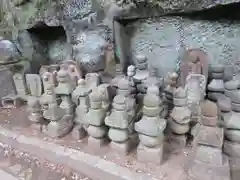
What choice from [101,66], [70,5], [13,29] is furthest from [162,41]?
[13,29]

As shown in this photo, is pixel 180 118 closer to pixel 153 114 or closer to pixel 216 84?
pixel 153 114

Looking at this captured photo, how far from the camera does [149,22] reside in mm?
A: 1549

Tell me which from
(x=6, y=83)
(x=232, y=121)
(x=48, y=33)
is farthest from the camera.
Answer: (x=48, y=33)

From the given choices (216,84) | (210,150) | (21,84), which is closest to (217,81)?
(216,84)

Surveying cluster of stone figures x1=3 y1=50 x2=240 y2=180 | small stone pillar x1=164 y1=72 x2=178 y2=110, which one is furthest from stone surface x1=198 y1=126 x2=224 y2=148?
small stone pillar x1=164 y1=72 x2=178 y2=110

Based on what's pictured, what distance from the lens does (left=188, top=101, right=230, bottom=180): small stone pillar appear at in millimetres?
729

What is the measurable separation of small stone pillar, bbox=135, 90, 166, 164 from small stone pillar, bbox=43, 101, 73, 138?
0.43 m

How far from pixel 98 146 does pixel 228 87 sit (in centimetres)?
57

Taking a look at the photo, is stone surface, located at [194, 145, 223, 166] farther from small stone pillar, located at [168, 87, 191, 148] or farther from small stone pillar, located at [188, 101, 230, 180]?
small stone pillar, located at [168, 87, 191, 148]

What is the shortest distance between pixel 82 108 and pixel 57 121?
16 centimetres

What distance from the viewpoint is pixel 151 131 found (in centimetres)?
80

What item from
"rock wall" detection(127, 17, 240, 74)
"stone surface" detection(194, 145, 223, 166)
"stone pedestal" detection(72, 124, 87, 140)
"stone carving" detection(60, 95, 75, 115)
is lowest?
"stone pedestal" detection(72, 124, 87, 140)

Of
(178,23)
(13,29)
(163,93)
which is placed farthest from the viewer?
(13,29)

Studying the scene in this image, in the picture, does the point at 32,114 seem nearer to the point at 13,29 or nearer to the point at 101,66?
the point at 101,66
